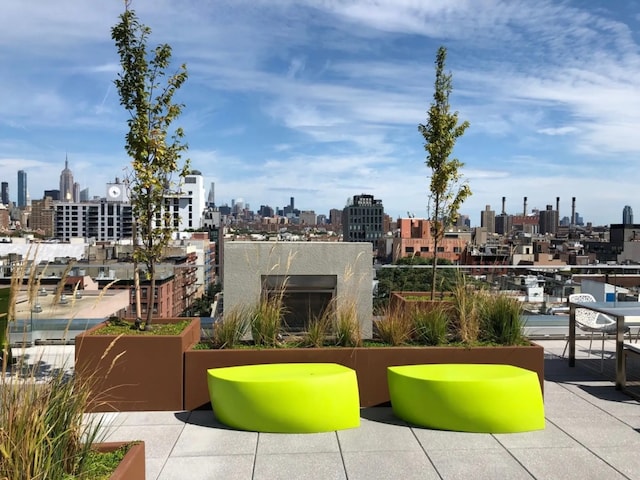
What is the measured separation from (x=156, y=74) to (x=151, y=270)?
66.4 inches

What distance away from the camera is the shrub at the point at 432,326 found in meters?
4.51

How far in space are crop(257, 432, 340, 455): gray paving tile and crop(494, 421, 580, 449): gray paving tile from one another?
3.70 ft

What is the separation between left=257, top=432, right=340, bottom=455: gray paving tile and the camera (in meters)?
3.51

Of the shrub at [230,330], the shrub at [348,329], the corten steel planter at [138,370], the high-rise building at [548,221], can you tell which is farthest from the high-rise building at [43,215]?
the high-rise building at [548,221]

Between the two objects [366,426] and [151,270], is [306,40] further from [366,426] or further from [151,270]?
[366,426]

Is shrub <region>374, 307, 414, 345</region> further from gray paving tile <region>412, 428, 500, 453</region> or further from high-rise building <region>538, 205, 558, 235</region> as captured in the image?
high-rise building <region>538, 205, 558, 235</region>

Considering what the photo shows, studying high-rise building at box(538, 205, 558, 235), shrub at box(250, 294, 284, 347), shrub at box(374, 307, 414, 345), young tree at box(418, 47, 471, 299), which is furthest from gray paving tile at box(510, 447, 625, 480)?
high-rise building at box(538, 205, 558, 235)

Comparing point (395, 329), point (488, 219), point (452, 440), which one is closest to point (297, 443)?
point (452, 440)

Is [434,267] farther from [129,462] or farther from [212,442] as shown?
[129,462]

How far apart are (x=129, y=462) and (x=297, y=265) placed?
11.6 ft

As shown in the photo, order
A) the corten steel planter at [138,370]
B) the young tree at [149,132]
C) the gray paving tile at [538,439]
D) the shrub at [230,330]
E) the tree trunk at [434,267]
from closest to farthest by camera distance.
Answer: the gray paving tile at [538,439]
the corten steel planter at [138,370]
the shrub at [230,330]
the young tree at [149,132]
the tree trunk at [434,267]

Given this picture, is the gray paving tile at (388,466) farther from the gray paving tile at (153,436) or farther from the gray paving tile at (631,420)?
the gray paving tile at (631,420)

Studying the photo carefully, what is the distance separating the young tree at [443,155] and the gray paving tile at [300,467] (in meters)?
3.68

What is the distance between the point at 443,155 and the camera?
6.80 m
